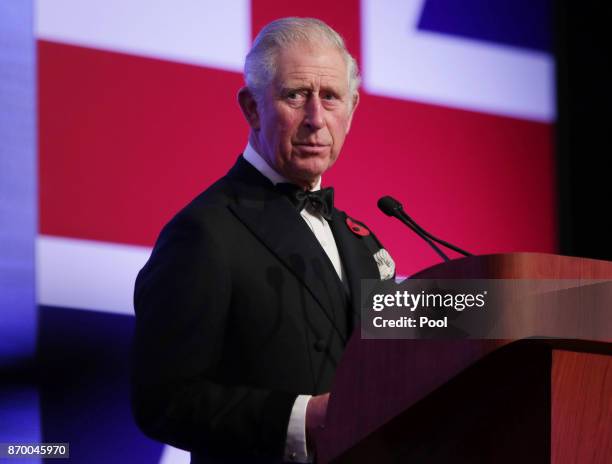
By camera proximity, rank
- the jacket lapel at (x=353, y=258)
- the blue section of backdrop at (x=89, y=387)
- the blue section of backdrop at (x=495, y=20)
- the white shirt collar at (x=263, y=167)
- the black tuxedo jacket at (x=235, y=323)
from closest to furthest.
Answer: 1. the black tuxedo jacket at (x=235, y=323)
2. the jacket lapel at (x=353, y=258)
3. the white shirt collar at (x=263, y=167)
4. the blue section of backdrop at (x=89, y=387)
5. the blue section of backdrop at (x=495, y=20)

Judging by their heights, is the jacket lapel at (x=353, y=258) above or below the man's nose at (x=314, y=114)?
below

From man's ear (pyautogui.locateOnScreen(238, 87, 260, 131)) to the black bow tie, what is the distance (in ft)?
0.51

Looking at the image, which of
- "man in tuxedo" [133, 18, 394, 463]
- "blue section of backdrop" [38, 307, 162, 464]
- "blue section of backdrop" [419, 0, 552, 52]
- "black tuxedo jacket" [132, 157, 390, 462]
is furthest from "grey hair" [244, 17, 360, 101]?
"blue section of backdrop" [419, 0, 552, 52]

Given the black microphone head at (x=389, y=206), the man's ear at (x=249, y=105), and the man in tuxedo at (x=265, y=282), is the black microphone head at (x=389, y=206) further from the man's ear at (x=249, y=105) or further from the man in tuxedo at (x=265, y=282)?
the man's ear at (x=249, y=105)

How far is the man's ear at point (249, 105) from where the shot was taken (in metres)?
1.86

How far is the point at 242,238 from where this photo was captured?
166cm

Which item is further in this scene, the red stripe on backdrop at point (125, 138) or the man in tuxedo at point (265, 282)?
the red stripe on backdrop at point (125, 138)

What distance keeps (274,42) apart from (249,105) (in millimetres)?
143

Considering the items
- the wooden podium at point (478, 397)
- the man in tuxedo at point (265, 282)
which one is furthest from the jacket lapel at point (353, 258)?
the wooden podium at point (478, 397)

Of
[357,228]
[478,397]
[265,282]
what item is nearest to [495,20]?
[357,228]

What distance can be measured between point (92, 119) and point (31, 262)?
Answer: 37cm

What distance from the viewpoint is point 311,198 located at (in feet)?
5.98

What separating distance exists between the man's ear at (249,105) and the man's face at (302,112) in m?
0.05

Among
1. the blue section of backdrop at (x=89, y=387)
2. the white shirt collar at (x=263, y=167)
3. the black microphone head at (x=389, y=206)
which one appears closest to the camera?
the black microphone head at (x=389, y=206)
